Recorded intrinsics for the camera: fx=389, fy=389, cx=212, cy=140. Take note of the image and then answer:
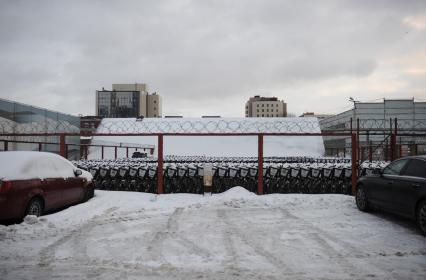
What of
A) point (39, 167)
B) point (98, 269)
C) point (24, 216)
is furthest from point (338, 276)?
point (39, 167)

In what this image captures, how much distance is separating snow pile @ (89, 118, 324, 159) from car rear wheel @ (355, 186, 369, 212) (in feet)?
86.6

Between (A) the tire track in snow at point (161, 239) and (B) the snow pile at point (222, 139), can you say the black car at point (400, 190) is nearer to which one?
(A) the tire track in snow at point (161, 239)

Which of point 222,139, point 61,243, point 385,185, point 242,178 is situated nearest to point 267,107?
point 222,139

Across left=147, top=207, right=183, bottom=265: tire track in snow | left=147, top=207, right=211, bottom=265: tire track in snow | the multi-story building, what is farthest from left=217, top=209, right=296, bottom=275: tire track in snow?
the multi-story building

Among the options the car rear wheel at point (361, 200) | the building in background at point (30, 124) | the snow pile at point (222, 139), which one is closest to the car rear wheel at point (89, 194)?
the car rear wheel at point (361, 200)

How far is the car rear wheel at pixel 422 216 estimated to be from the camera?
6334mm

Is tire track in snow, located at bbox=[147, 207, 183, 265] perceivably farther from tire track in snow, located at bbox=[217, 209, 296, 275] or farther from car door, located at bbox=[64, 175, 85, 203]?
car door, located at bbox=[64, 175, 85, 203]

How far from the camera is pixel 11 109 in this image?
22.2 m

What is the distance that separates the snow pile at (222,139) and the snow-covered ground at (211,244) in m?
27.4

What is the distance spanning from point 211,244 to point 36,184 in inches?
149

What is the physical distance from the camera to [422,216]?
6.39 meters

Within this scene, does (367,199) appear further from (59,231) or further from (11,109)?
(11,109)

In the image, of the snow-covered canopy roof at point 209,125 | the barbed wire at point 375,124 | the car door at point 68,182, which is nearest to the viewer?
the car door at point 68,182

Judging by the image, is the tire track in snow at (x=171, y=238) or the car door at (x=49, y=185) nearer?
the tire track in snow at (x=171, y=238)
